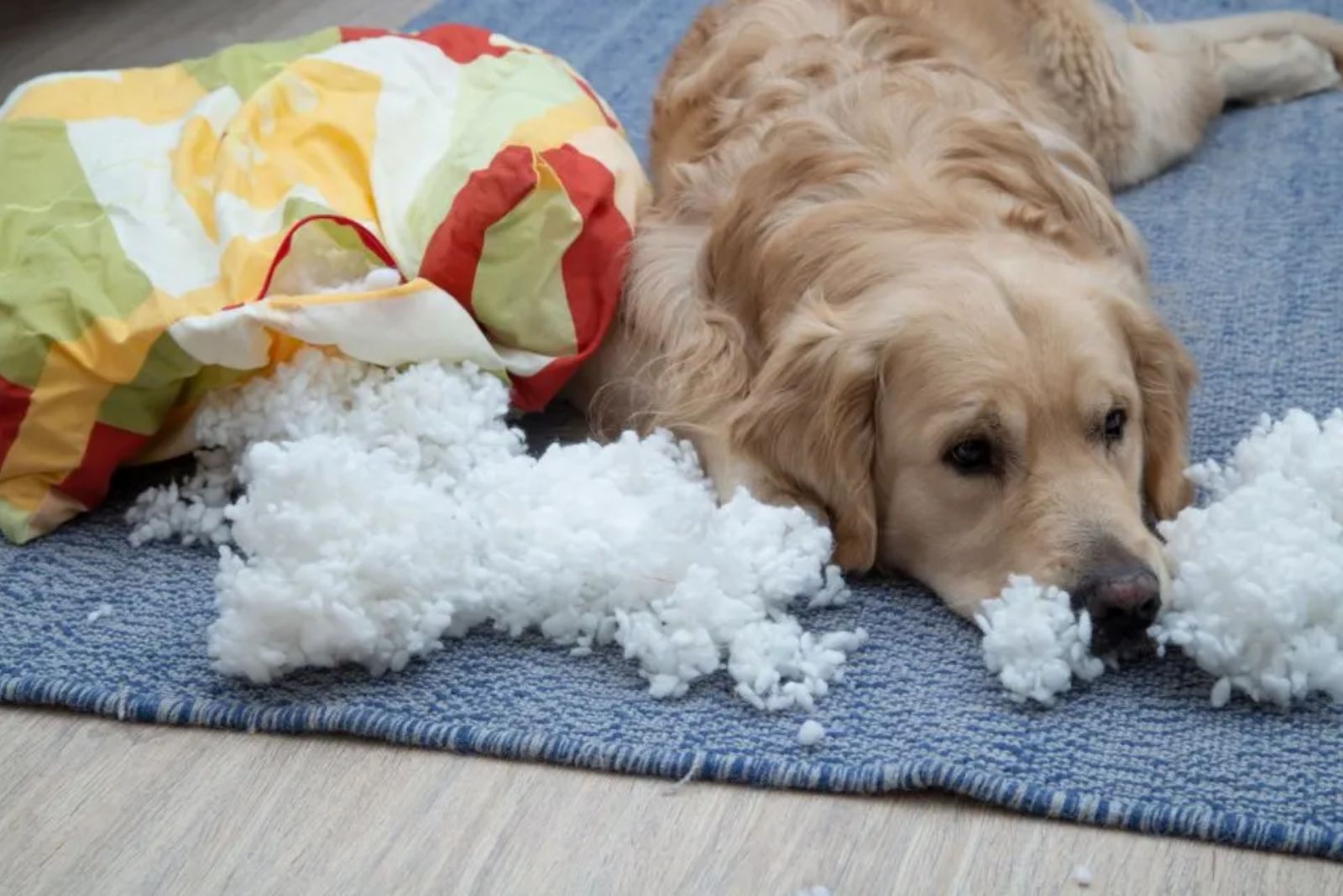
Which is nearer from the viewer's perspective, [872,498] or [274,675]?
[274,675]

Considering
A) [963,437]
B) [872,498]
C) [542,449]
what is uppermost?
[963,437]

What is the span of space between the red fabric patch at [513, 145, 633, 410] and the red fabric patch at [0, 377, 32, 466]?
24.7 inches

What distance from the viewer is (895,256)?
6.03 feet

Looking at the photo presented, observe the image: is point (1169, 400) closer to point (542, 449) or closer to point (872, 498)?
point (872, 498)

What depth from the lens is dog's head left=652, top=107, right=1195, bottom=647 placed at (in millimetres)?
1654

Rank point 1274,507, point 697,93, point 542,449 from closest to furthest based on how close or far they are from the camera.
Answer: point 1274,507 < point 542,449 < point 697,93

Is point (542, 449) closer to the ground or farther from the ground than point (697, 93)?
closer to the ground

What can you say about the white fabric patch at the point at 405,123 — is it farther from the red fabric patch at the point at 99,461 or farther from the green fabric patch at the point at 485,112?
the red fabric patch at the point at 99,461

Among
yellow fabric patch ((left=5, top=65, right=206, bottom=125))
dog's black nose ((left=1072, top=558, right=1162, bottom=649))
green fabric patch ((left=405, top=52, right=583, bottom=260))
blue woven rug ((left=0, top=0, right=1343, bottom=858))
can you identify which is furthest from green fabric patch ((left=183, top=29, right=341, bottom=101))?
dog's black nose ((left=1072, top=558, right=1162, bottom=649))

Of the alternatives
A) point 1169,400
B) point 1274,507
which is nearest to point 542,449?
point 1169,400

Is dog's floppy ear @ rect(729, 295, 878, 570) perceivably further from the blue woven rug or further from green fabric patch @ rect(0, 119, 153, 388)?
green fabric patch @ rect(0, 119, 153, 388)

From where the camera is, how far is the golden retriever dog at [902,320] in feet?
5.47

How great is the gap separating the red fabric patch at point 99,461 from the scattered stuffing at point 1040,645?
1.14m

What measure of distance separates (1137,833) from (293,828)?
2.68 ft
